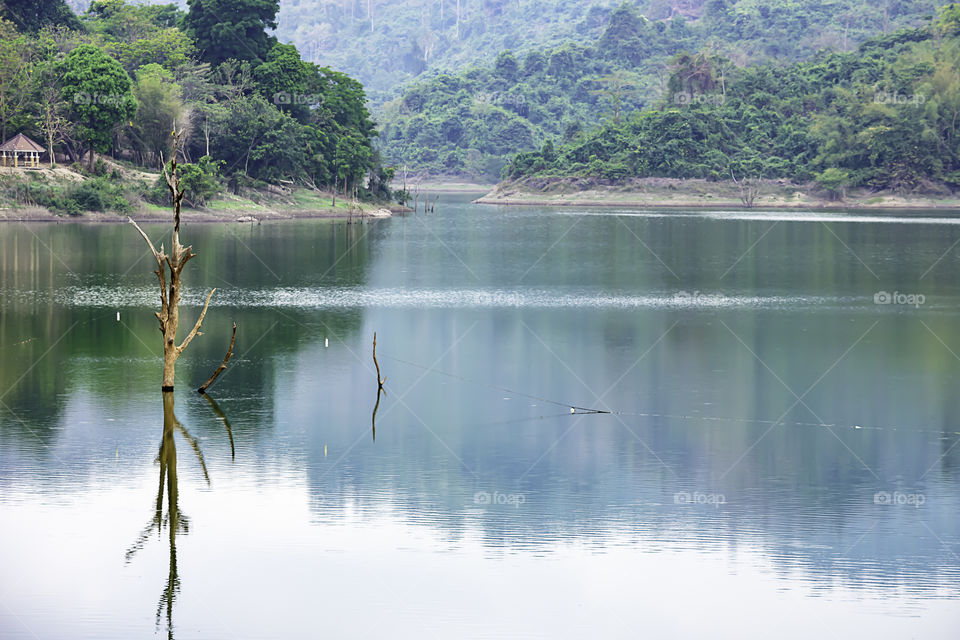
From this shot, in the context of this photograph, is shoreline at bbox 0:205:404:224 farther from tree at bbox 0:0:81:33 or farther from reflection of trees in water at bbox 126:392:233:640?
reflection of trees in water at bbox 126:392:233:640

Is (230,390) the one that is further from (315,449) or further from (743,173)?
(743,173)

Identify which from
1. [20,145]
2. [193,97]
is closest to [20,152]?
[20,145]

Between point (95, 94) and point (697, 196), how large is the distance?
9549 cm

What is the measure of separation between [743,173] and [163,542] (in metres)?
157

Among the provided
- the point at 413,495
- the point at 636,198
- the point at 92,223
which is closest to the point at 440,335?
the point at 413,495

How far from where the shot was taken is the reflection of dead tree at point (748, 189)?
165 metres

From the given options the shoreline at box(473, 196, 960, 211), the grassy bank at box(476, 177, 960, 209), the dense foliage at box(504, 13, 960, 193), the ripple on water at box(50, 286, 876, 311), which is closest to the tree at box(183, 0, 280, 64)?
the shoreline at box(473, 196, 960, 211)

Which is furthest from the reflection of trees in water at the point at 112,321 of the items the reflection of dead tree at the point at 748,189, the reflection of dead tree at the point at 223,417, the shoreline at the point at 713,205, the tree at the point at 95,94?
the reflection of dead tree at the point at 748,189

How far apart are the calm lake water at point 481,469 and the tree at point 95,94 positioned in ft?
174

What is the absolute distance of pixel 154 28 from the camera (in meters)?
138

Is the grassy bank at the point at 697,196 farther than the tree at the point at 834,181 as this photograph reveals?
No

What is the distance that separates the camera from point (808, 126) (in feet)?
579

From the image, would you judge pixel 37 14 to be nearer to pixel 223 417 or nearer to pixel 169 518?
pixel 223 417

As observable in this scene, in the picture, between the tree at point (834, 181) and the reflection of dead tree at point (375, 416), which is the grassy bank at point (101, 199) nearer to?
the reflection of dead tree at point (375, 416)
